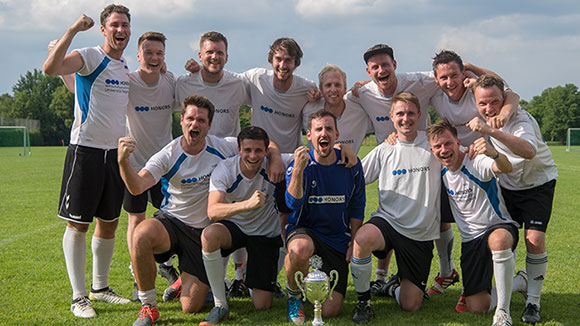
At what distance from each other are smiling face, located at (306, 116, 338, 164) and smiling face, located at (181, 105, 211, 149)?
38.2 inches

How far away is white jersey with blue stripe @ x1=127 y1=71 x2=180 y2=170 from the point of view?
5.38 metres

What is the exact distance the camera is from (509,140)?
4.08 m

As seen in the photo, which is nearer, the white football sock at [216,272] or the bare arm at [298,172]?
the bare arm at [298,172]

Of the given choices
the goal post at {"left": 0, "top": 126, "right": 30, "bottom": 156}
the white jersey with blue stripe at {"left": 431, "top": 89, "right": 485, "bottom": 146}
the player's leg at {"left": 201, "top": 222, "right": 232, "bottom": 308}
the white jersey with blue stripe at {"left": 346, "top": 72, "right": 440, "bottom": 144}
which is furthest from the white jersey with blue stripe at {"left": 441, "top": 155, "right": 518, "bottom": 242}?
the goal post at {"left": 0, "top": 126, "right": 30, "bottom": 156}

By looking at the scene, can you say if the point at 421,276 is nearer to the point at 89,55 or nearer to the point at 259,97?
the point at 259,97

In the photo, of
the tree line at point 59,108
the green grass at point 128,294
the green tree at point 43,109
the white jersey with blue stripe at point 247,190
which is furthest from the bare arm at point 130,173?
the green tree at point 43,109

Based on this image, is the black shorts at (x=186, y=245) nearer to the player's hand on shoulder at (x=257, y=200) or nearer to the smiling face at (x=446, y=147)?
the player's hand on shoulder at (x=257, y=200)

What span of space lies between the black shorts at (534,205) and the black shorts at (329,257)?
1665 millimetres

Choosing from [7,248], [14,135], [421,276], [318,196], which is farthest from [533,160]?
[14,135]

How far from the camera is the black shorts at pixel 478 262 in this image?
172 inches

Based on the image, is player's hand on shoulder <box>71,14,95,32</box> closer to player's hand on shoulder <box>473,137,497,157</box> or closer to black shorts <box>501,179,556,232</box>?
player's hand on shoulder <box>473,137,497,157</box>

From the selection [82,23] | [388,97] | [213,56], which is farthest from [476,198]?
[82,23]

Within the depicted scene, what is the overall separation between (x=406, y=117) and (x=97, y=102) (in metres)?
2.90

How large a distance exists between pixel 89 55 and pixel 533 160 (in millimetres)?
4181
